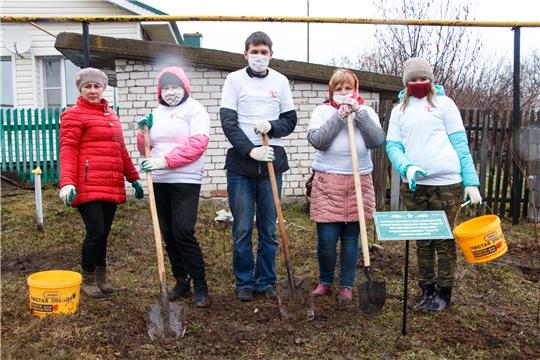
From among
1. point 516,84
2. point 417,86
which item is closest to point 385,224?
point 417,86

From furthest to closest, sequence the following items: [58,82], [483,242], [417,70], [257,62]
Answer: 1. [58,82]
2. [257,62]
3. [417,70]
4. [483,242]

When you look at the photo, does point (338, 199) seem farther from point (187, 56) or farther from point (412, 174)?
point (187, 56)

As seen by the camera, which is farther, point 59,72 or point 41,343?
point 59,72

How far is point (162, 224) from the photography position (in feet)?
12.0

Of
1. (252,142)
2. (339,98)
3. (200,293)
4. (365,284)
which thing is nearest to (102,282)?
(200,293)

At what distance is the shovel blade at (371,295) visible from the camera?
127 inches

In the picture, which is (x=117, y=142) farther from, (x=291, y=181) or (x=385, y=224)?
(x=291, y=181)

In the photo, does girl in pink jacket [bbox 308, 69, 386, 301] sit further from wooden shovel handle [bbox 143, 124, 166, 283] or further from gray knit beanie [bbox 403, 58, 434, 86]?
wooden shovel handle [bbox 143, 124, 166, 283]

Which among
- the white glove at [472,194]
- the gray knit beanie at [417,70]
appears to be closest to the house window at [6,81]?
the gray knit beanie at [417,70]

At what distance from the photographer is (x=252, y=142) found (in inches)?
140

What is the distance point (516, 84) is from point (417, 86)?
3.81 metres

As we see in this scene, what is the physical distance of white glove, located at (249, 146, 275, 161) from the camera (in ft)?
11.3

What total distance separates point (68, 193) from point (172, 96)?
3.25 ft

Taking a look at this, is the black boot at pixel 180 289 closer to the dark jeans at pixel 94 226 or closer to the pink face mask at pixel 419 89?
the dark jeans at pixel 94 226
